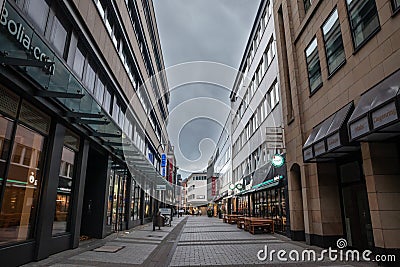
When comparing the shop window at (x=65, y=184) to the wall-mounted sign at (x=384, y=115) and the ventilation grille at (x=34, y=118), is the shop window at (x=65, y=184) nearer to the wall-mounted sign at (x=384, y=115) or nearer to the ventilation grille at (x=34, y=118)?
the ventilation grille at (x=34, y=118)

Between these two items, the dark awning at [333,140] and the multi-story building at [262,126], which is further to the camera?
the multi-story building at [262,126]

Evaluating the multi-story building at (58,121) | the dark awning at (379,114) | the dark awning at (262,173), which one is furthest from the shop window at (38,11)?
the dark awning at (262,173)

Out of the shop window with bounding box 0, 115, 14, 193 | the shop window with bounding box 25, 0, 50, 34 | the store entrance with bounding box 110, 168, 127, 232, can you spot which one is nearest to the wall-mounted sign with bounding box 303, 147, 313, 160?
the shop window with bounding box 0, 115, 14, 193

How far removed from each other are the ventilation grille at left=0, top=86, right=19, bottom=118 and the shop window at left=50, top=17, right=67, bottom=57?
7.34 ft

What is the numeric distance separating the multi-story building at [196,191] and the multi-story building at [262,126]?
67539 millimetres

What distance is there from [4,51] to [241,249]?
9.79 meters

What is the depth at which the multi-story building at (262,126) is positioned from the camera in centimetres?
1707

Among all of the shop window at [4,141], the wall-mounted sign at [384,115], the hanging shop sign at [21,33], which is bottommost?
the shop window at [4,141]

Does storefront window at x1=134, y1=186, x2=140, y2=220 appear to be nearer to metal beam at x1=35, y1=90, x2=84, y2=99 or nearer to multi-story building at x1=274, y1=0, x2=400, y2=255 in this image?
multi-story building at x1=274, y1=0, x2=400, y2=255

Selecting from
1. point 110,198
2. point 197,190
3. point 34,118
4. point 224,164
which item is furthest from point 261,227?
point 197,190

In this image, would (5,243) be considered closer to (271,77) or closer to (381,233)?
(381,233)

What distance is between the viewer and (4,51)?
19.1 feet

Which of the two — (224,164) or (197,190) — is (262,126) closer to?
(224,164)

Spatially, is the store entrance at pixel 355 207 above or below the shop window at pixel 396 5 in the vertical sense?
below
